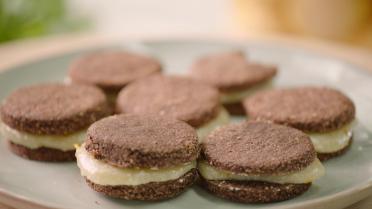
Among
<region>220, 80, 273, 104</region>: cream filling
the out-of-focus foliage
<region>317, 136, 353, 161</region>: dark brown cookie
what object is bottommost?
the out-of-focus foliage

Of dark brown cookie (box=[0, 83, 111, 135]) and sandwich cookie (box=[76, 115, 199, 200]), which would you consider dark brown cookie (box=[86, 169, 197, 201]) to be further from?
dark brown cookie (box=[0, 83, 111, 135])

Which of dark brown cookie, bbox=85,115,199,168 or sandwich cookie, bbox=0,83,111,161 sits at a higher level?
dark brown cookie, bbox=85,115,199,168

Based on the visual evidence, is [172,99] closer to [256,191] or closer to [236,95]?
[236,95]

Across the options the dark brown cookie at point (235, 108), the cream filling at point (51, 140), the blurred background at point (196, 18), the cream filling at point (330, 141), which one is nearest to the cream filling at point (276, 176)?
the cream filling at point (330, 141)

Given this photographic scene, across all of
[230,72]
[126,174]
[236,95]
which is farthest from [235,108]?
[126,174]

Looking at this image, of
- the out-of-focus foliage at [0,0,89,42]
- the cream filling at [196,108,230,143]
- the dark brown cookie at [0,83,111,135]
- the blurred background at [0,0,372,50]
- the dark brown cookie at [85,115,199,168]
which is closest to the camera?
the dark brown cookie at [85,115,199,168]

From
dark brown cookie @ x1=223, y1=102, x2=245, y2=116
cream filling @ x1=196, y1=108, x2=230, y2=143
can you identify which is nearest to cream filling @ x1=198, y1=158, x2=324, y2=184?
cream filling @ x1=196, y1=108, x2=230, y2=143

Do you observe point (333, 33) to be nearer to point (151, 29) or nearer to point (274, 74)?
point (274, 74)

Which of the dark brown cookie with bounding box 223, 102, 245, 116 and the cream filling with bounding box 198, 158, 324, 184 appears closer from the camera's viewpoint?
the cream filling with bounding box 198, 158, 324, 184

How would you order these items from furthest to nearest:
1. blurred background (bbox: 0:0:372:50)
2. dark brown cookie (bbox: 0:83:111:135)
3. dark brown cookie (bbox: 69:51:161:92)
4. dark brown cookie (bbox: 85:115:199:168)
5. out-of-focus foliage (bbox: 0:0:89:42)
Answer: out-of-focus foliage (bbox: 0:0:89:42)
blurred background (bbox: 0:0:372:50)
dark brown cookie (bbox: 69:51:161:92)
dark brown cookie (bbox: 0:83:111:135)
dark brown cookie (bbox: 85:115:199:168)
